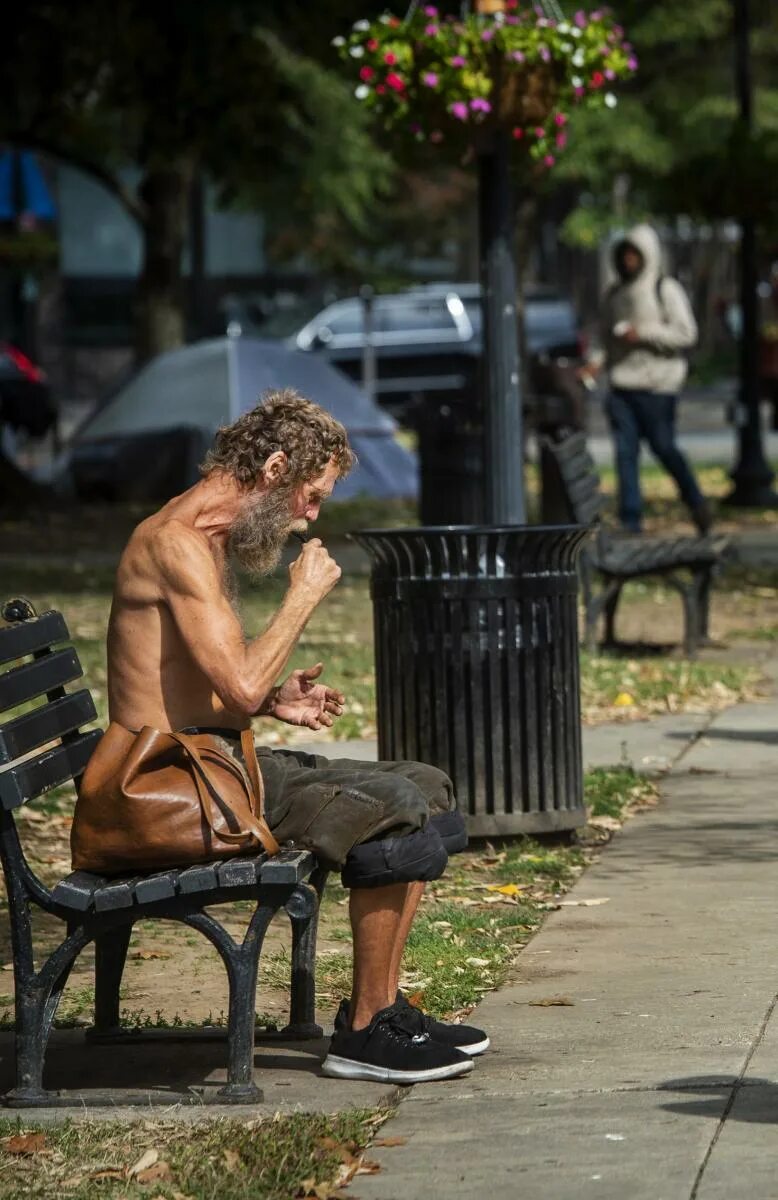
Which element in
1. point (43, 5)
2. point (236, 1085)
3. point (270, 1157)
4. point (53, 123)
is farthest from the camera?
point (53, 123)

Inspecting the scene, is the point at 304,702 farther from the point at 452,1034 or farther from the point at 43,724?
the point at 452,1034

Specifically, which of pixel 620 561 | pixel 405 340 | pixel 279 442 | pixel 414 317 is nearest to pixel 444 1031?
pixel 279 442

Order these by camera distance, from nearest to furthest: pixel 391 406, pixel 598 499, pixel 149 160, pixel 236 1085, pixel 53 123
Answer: pixel 236 1085 → pixel 598 499 → pixel 149 160 → pixel 53 123 → pixel 391 406

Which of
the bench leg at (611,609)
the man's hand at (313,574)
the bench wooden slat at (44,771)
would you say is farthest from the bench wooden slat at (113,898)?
the bench leg at (611,609)

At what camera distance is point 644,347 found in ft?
49.9

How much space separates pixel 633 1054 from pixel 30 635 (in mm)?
1556

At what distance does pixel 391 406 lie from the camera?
3341 centimetres

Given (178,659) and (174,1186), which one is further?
(178,659)

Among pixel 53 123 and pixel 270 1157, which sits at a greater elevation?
pixel 53 123

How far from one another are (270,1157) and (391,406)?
96.5 feet

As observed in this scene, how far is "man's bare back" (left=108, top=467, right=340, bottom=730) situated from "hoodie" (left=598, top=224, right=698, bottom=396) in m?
10.6

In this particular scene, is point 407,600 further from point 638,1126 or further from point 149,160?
point 149,160

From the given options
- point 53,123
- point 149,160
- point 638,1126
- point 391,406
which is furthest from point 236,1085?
point 391,406

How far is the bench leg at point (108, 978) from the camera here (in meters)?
5.07
